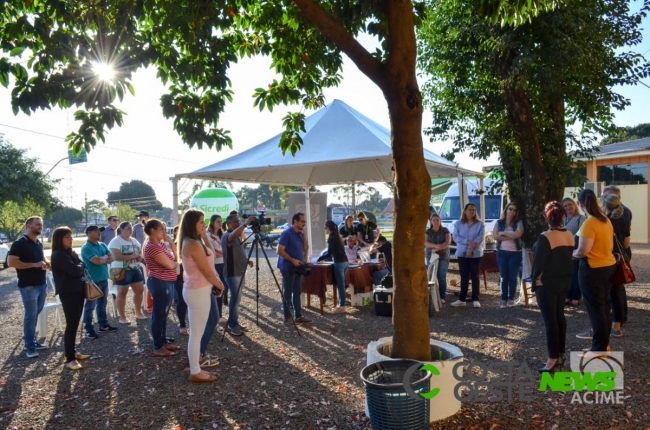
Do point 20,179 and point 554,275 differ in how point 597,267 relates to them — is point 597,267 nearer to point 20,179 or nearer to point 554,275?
point 554,275

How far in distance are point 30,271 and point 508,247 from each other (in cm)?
701

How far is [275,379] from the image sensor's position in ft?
17.1

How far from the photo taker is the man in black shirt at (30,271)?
6.27 metres

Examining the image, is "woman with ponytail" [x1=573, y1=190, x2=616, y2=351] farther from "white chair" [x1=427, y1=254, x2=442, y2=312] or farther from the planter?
"white chair" [x1=427, y1=254, x2=442, y2=312]

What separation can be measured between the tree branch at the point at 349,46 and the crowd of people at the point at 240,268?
2.22 m

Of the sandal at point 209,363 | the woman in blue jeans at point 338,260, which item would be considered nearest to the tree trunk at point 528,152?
the woman in blue jeans at point 338,260

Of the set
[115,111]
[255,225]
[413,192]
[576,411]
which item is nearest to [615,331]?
[576,411]

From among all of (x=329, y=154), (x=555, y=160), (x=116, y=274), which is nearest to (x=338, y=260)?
(x=329, y=154)

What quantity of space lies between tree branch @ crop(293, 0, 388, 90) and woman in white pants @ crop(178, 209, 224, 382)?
2284 millimetres

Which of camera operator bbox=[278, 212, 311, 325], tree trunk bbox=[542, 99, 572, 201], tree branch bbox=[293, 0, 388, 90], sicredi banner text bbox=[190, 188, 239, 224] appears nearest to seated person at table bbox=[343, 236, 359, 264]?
camera operator bbox=[278, 212, 311, 325]

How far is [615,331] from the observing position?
627 centimetres

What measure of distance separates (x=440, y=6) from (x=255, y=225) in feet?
19.6

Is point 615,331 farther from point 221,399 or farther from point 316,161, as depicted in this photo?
point 316,161

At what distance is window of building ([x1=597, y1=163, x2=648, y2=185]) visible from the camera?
23.1 meters
